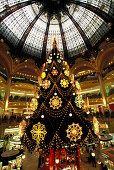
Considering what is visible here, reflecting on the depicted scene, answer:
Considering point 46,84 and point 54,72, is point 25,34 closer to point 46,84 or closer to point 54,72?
point 54,72

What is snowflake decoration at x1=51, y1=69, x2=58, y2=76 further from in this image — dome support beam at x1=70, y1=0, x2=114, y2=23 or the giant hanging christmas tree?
dome support beam at x1=70, y1=0, x2=114, y2=23

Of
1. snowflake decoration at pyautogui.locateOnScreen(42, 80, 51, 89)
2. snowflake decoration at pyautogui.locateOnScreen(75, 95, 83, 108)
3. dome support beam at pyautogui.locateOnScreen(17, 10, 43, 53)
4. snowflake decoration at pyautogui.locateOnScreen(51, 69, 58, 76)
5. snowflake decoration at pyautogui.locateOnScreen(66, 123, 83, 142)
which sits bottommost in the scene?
snowflake decoration at pyautogui.locateOnScreen(66, 123, 83, 142)

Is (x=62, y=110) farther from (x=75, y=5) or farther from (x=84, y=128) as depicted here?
(x=75, y=5)

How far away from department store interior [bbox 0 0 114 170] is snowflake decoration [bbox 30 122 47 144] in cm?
27

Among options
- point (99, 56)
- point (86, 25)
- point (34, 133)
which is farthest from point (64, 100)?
point (86, 25)

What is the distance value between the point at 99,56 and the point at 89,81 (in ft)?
21.3

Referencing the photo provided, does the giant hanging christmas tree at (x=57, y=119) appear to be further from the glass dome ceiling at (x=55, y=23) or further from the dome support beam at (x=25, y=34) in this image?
the dome support beam at (x=25, y=34)

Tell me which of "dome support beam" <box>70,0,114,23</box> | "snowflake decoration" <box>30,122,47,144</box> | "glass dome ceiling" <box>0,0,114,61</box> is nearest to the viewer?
"snowflake decoration" <box>30,122,47,144</box>

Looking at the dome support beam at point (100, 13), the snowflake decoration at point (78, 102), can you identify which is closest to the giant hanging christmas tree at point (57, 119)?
the snowflake decoration at point (78, 102)

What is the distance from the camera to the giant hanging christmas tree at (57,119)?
4236mm

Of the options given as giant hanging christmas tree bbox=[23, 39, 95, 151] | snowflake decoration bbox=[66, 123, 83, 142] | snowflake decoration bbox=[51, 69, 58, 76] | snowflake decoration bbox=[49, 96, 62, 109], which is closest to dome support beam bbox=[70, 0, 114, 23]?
snowflake decoration bbox=[51, 69, 58, 76]

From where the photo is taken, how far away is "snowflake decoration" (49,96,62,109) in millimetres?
4743

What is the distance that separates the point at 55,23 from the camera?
888 inches

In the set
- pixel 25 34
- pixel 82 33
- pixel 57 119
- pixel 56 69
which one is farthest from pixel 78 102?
pixel 25 34
